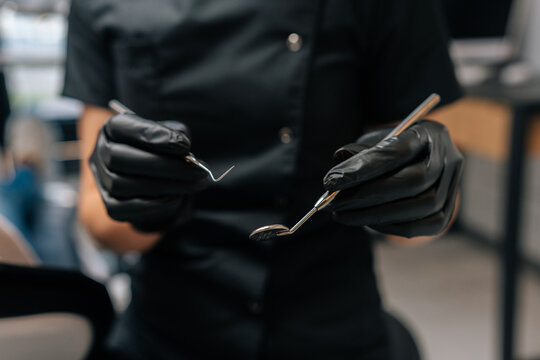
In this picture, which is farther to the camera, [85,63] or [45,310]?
[85,63]

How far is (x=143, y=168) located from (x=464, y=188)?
7.80 ft

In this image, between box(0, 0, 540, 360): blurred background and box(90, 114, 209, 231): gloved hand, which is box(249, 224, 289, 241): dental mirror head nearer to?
box(90, 114, 209, 231): gloved hand

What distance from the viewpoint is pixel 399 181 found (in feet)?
1.35

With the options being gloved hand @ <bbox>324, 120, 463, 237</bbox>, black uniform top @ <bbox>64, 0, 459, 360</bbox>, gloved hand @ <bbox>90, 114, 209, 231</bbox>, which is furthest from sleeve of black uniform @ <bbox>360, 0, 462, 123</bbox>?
gloved hand @ <bbox>90, 114, 209, 231</bbox>

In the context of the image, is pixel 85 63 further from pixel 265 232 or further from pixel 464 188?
pixel 464 188

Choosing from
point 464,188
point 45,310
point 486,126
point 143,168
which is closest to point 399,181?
point 143,168

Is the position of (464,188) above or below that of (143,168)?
below

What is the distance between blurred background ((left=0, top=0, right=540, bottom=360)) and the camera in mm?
1332

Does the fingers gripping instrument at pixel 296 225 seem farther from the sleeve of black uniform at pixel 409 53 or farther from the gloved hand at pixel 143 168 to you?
the sleeve of black uniform at pixel 409 53

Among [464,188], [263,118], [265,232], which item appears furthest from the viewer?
[464,188]

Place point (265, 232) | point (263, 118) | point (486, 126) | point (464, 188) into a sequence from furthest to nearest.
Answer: point (464, 188) < point (486, 126) < point (263, 118) < point (265, 232)

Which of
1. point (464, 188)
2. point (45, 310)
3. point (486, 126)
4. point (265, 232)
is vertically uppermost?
point (265, 232)

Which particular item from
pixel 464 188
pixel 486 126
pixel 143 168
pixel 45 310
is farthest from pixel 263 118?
pixel 464 188

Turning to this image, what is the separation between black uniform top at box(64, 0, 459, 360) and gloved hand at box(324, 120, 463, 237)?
198 millimetres
